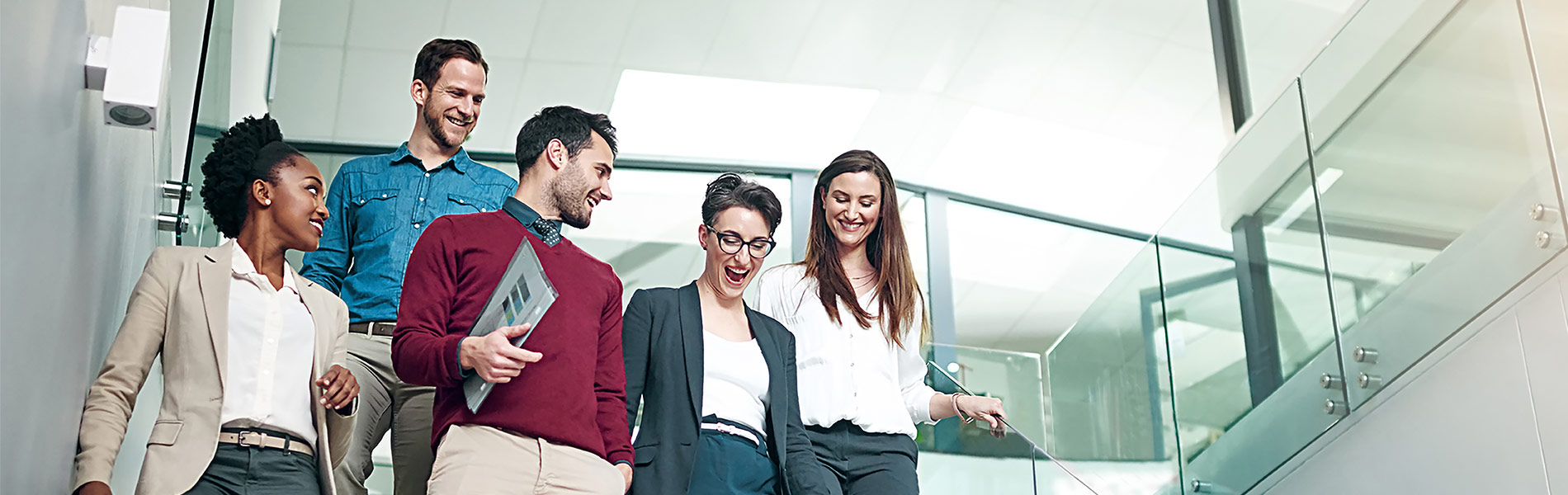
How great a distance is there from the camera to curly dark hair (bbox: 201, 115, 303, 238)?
9.20 feet

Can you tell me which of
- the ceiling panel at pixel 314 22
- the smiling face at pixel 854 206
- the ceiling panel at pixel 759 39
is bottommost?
the smiling face at pixel 854 206

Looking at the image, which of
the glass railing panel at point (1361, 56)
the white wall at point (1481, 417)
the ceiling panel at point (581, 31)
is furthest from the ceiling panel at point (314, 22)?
the white wall at point (1481, 417)

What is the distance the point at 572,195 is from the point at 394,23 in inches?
199

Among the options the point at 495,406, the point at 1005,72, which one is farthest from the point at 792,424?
the point at 1005,72

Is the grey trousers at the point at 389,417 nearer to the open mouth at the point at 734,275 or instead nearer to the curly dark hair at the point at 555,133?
the curly dark hair at the point at 555,133

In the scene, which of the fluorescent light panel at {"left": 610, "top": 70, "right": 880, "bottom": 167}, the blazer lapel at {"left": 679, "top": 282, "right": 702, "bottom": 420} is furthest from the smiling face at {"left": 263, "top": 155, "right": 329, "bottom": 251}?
the fluorescent light panel at {"left": 610, "top": 70, "right": 880, "bottom": 167}

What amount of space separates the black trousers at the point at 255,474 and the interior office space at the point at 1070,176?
0.80ft

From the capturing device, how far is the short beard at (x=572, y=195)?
2883 millimetres

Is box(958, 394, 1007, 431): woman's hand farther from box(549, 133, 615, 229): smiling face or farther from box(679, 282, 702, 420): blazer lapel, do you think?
box(549, 133, 615, 229): smiling face

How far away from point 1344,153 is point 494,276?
2856mm

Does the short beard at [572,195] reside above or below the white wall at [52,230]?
above

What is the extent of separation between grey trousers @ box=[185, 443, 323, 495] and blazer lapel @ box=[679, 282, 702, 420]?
88 centimetres

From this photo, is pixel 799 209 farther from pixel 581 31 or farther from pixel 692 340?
pixel 692 340

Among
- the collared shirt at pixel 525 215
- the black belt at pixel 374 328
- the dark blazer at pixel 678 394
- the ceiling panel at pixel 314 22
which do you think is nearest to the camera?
the collared shirt at pixel 525 215
